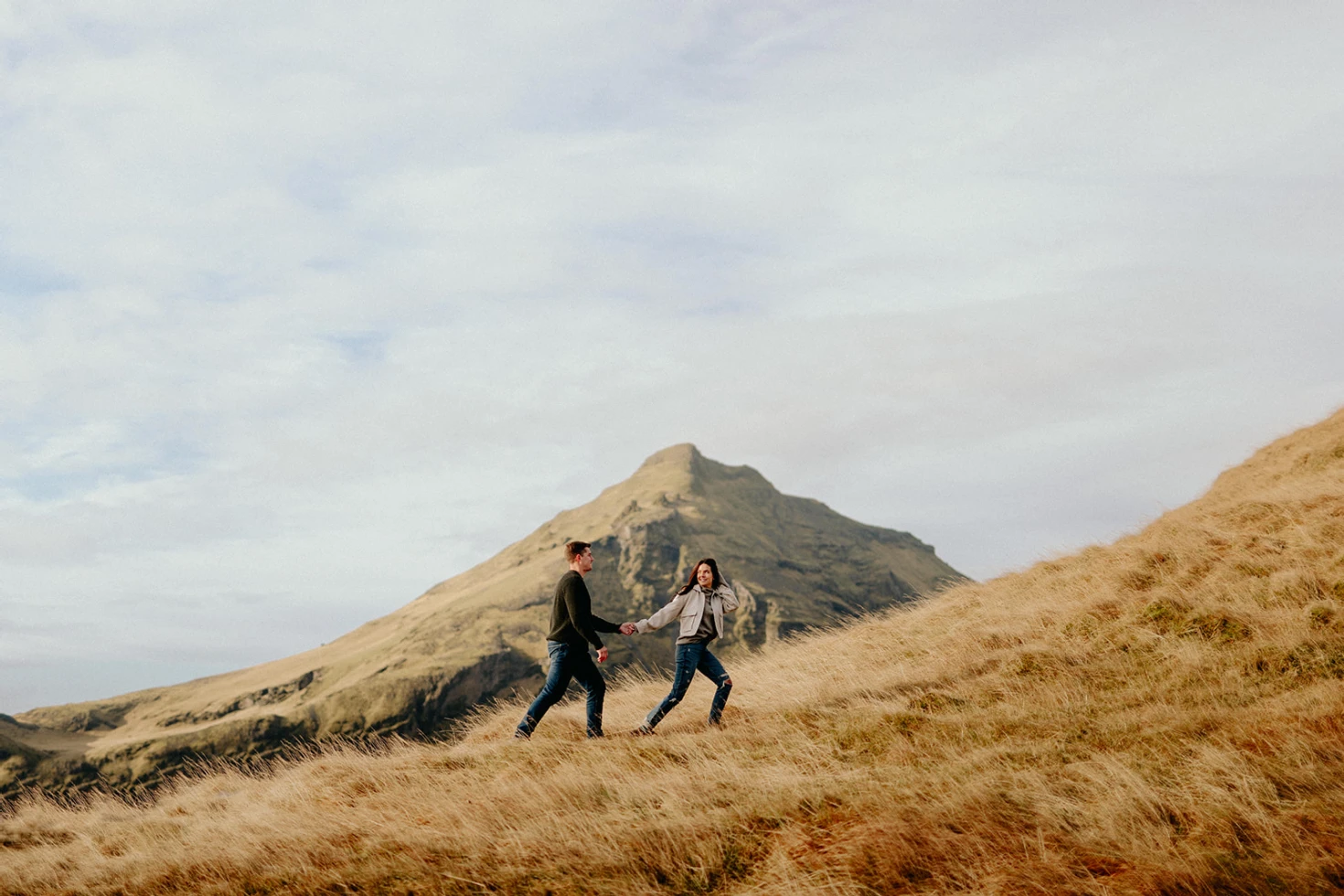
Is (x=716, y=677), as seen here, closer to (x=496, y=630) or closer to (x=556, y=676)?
(x=556, y=676)

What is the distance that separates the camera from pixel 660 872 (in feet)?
20.6

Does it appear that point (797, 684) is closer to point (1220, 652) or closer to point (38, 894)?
point (1220, 652)

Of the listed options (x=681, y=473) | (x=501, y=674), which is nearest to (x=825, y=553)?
(x=681, y=473)

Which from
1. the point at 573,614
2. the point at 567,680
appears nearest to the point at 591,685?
the point at 567,680

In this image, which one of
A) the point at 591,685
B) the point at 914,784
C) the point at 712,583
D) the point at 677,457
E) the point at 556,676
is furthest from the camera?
the point at 677,457

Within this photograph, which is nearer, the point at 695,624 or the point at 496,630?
the point at 695,624

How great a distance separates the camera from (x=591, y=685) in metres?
10.9

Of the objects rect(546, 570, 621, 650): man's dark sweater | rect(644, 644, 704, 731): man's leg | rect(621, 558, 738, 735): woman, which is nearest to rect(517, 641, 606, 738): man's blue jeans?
rect(546, 570, 621, 650): man's dark sweater

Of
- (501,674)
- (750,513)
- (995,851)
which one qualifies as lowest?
(501,674)

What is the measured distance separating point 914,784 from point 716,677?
3.63 m

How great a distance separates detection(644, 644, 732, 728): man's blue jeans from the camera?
10.5 metres

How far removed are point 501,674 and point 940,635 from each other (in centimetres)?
9707

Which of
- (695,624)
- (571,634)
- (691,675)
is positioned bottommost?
(691,675)

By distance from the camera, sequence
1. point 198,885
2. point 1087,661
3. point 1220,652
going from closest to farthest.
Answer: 1. point 198,885
2. point 1220,652
3. point 1087,661
